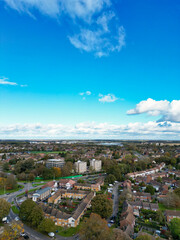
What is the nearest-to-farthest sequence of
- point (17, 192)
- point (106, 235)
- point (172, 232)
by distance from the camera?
point (106, 235)
point (172, 232)
point (17, 192)

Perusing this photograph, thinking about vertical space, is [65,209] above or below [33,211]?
below

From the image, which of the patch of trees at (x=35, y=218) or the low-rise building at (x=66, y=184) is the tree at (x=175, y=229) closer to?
the patch of trees at (x=35, y=218)

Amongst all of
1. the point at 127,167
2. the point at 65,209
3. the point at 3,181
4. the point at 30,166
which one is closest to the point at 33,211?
the point at 65,209

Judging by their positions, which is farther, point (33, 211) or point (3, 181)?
point (3, 181)

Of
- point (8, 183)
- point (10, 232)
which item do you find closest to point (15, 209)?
point (10, 232)

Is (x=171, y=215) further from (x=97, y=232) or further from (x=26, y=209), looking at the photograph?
(x=26, y=209)

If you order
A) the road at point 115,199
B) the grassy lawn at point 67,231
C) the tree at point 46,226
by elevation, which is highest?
the tree at point 46,226

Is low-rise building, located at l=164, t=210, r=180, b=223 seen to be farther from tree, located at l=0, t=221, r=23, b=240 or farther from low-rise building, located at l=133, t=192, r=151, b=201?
tree, located at l=0, t=221, r=23, b=240

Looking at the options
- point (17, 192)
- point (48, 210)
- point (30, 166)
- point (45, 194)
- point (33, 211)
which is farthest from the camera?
point (30, 166)

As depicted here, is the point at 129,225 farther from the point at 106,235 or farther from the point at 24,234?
the point at 24,234

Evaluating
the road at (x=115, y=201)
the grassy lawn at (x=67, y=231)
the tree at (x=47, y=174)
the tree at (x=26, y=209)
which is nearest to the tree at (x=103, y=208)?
the road at (x=115, y=201)

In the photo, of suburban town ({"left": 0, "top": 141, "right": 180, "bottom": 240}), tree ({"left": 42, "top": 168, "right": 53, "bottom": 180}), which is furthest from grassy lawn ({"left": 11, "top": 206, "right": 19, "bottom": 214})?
tree ({"left": 42, "top": 168, "right": 53, "bottom": 180})
